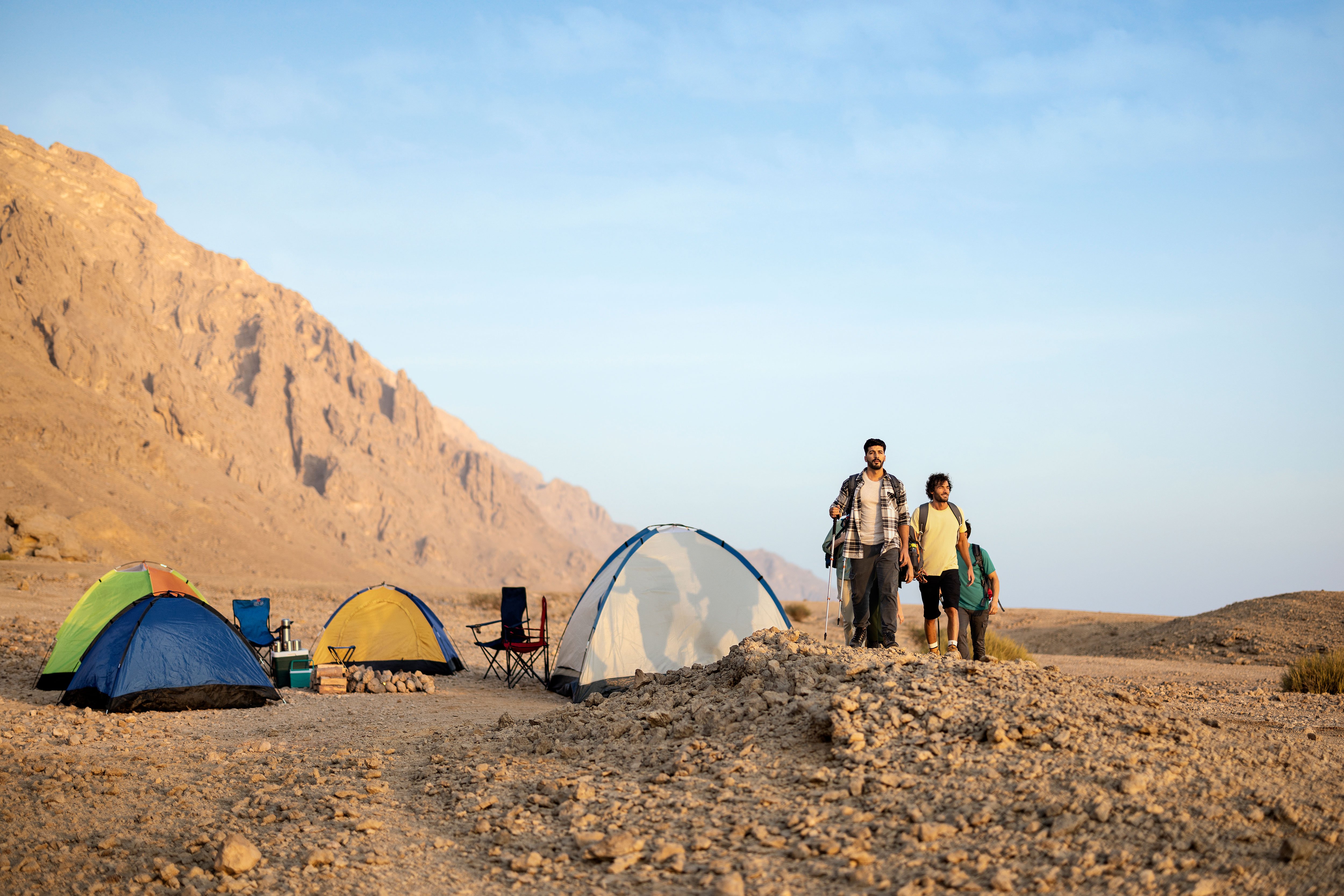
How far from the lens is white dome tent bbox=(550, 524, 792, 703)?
34.4 ft

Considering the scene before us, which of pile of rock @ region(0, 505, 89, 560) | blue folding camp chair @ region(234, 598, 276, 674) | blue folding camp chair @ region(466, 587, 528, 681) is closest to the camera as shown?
blue folding camp chair @ region(466, 587, 528, 681)

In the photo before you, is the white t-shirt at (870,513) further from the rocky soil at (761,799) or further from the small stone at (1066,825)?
the small stone at (1066,825)

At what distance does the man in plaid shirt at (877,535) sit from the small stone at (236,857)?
234 inches

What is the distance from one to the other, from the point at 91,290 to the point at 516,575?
123 ft

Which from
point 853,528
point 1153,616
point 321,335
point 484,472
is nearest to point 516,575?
point 484,472

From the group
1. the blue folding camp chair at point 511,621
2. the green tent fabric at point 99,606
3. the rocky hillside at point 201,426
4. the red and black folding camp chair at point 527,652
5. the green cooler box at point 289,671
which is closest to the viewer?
the green tent fabric at point 99,606

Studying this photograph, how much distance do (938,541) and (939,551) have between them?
0.11 m

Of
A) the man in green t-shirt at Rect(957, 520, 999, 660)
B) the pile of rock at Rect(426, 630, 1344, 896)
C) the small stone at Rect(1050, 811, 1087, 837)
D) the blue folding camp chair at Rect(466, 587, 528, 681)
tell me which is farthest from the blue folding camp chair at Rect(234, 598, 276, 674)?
the small stone at Rect(1050, 811, 1087, 837)

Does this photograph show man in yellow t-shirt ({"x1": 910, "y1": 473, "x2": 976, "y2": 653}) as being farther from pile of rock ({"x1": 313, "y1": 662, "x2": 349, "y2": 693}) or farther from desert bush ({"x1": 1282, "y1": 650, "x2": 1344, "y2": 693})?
pile of rock ({"x1": 313, "y1": 662, "x2": 349, "y2": 693})

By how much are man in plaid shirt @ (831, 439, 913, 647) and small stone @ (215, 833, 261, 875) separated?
595 cm

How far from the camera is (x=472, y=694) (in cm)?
1208

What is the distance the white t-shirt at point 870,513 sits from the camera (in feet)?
30.4

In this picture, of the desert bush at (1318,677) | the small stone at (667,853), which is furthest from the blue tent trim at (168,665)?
the desert bush at (1318,677)

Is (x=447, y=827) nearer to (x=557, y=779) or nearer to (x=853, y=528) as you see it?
(x=557, y=779)
